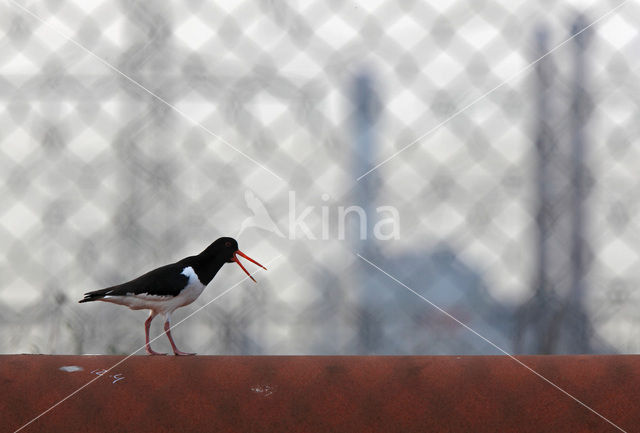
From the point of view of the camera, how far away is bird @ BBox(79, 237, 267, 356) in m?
1.44

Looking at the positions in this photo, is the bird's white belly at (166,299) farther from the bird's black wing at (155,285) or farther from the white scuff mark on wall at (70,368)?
the white scuff mark on wall at (70,368)

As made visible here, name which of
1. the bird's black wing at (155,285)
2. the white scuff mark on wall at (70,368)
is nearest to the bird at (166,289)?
the bird's black wing at (155,285)

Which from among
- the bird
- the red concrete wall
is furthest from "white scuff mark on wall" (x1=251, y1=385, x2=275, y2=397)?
the bird

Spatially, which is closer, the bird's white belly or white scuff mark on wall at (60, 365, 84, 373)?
white scuff mark on wall at (60, 365, 84, 373)

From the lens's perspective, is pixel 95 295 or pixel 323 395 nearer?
pixel 323 395

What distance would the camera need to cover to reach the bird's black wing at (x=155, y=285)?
1.44 metres

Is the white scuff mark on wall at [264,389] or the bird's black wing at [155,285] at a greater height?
the bird's black wing at [155,285]

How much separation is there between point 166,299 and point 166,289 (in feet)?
0.09

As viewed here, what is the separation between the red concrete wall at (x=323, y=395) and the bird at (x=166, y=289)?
762mm

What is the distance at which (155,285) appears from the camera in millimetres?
1475

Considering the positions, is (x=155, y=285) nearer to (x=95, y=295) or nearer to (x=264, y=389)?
(x=95, y=295)

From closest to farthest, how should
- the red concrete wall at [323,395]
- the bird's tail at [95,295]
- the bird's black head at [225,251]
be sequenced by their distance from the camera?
the red concrete wall at [323,395], the bird's tail at [95,295], the bird's black head at [225,251]

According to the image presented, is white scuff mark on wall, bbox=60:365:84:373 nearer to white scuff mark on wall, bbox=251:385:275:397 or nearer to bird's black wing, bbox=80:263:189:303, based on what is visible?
white scuff mark on wall, bbox=251:385:275:397

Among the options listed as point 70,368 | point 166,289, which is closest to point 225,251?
point 166,289
